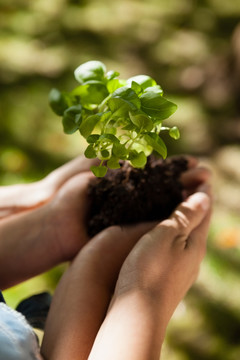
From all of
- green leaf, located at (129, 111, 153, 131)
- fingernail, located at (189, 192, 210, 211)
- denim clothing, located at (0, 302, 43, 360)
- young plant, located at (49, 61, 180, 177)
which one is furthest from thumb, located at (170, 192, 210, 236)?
denim clothing, located at (0, 302, 43, 360)

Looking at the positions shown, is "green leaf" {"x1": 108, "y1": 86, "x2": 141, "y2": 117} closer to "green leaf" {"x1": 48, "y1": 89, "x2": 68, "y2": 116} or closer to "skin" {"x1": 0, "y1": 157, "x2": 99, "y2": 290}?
"green leaf" {"x1": 48, "y1": 89, "x2": 68, "y2": 116}

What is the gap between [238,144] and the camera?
7.84ft

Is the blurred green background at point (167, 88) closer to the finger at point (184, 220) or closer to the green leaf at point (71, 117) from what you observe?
the finger at point (184, 220)

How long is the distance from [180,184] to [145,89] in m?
0.40

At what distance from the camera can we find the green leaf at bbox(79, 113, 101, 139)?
1066 mm

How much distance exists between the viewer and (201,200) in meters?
1.38

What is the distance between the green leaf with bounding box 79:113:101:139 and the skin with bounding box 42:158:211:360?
32 cm

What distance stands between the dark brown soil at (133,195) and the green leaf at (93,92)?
25cm

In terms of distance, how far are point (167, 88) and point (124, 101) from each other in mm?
1702

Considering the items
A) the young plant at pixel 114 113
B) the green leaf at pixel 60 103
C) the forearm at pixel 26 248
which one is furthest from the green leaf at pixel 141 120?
the forearm at pixel 26 248

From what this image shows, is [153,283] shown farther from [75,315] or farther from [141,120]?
[141,120]

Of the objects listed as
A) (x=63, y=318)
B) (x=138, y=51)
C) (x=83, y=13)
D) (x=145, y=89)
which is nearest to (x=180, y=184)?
(x=145, y=89)

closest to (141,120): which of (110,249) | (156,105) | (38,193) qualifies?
(156,105)

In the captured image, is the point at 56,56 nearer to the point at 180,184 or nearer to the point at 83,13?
the point at 83,13
